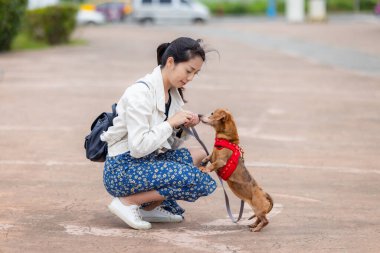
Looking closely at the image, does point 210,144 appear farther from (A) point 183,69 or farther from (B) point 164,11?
(B) point 164,11

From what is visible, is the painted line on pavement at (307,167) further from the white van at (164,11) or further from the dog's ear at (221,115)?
the white van at (164,11)

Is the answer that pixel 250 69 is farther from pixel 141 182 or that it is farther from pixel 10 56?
pixel 141 182

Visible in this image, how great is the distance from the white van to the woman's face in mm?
47390

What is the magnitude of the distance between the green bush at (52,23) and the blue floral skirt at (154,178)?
23.3 m

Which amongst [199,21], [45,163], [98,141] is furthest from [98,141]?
[199,21]

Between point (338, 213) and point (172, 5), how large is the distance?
1889 inches

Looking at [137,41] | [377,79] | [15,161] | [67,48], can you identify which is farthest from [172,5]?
[15,161]

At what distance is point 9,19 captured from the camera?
81.3ft

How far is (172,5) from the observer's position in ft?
180

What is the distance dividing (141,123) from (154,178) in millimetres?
394

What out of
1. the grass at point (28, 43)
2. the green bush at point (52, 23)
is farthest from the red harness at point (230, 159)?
the green bush at point (52, 23)

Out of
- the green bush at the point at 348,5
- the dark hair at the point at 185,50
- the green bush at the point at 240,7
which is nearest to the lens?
the dark hair at the point at 185,50

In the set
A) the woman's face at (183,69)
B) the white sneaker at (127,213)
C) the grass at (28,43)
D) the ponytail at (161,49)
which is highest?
the ponytail at (161,49)

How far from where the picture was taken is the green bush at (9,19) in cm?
2433
